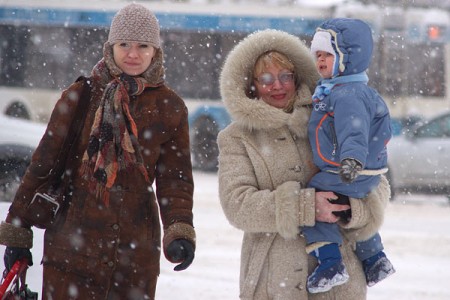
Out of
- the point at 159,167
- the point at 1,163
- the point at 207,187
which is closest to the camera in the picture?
the point at 159,167

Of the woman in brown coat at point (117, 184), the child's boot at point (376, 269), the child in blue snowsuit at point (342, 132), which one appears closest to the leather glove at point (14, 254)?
the woman in brown coat at point (117, 184)

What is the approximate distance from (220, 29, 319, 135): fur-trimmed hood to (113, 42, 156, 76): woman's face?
31cm

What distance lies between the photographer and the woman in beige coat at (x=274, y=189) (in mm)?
2984

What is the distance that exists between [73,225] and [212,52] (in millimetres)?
15009

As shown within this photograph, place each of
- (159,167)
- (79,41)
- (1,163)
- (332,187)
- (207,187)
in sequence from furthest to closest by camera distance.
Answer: (79,41)
(207,187)
(1,163)
(159,167)
(332,187)

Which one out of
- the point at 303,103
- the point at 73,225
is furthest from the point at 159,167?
the point at 303,103

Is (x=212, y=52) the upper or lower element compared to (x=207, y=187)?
upper

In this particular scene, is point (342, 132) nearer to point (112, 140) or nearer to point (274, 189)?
point (274, 189)

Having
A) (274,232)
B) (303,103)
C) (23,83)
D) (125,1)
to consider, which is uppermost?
(125,1)

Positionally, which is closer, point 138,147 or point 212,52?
point 138,147

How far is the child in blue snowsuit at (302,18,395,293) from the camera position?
9.55 feet

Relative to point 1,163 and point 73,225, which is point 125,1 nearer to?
point 1,163

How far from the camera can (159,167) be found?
317cm

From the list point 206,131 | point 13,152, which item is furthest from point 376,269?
Result: point 206,131
